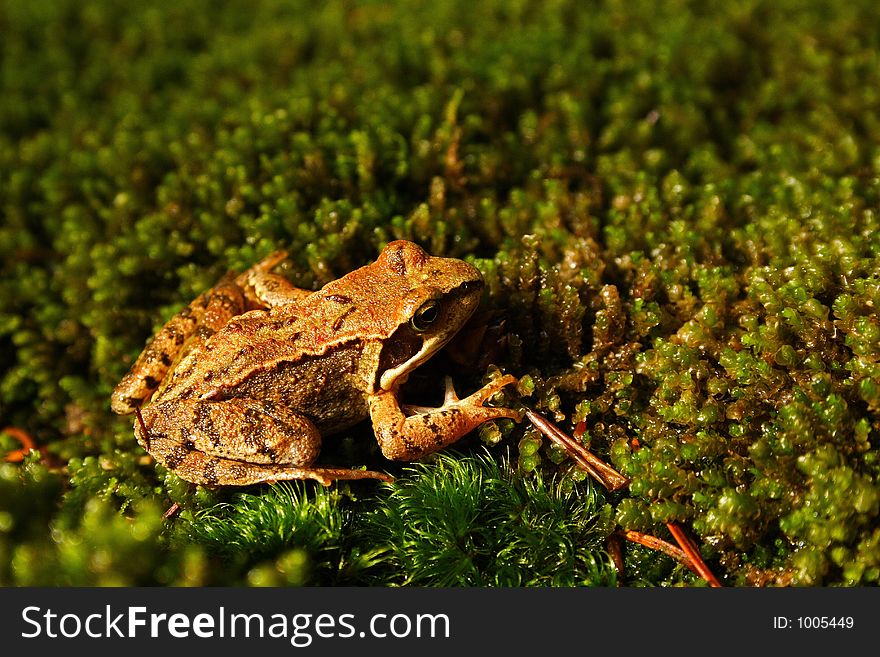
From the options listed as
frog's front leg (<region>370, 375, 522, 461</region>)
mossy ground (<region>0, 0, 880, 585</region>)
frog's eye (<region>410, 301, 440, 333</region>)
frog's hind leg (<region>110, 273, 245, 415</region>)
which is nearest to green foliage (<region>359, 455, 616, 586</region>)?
mossy ground (<region>0, 0, 880, 585</region>)

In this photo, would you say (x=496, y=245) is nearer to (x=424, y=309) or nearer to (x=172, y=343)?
(x=424, y=309)

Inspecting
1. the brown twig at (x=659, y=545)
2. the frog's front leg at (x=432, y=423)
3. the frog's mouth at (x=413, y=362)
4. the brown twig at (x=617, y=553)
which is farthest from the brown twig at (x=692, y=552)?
the frog's mouth at (x=413, y=362)

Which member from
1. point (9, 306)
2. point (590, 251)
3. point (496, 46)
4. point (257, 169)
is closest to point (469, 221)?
point (590, 251)

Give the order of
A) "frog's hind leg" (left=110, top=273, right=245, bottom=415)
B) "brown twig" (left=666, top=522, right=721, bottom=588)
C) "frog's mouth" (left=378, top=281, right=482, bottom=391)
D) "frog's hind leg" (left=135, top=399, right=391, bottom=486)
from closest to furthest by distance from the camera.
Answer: "brown twig" (left=666, top=522, right=721, bottom=588)
"frog's hind leg" (left=135, top=399, right=391, bottom=486)
"frog's mouth" (left=378, top=281, right=482, bottom=391)
"frog's hind leg" (left=110, top=273, right=245, bottom=415)

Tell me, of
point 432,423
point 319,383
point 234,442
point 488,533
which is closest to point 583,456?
point 488,533

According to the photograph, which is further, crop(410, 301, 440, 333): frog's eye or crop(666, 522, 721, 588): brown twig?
crop(410, 301, 440, 333): frog's eye

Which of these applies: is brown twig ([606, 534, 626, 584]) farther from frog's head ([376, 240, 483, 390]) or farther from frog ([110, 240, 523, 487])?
frog's head ([376, 240, 483, 390])

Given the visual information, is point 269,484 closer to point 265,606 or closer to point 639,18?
point 265,606
